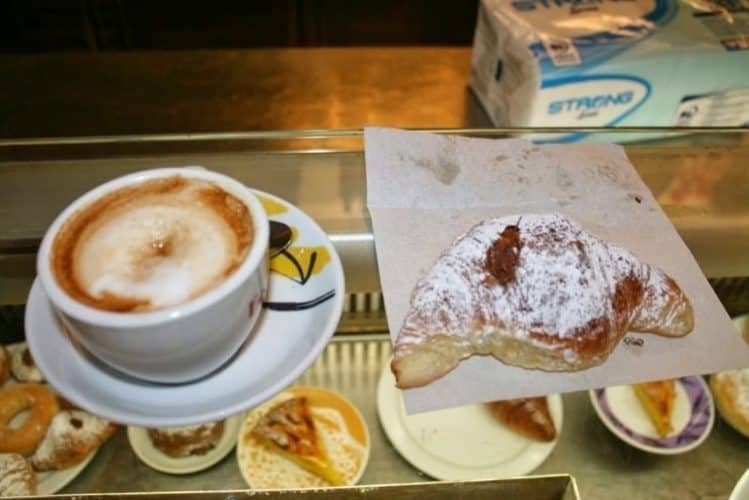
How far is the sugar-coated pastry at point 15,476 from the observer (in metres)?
0.60

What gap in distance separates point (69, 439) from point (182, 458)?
117 millimetres

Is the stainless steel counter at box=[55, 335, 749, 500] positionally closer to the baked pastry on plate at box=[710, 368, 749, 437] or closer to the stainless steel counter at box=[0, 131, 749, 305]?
the baked pastry on plate at box=[710, 368, 749, 437]

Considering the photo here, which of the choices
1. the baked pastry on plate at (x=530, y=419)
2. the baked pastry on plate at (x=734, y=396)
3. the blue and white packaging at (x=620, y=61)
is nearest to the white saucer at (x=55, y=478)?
the baked pastry on plate at (x=530, y=419)

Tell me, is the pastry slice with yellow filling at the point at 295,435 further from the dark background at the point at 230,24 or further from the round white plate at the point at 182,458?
the dark background at the point at 230,24

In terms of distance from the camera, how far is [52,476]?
633mm

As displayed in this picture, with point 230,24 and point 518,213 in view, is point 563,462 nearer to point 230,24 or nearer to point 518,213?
point 518,213

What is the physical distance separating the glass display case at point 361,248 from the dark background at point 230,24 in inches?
78.9

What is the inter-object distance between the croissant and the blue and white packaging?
0.49 meters

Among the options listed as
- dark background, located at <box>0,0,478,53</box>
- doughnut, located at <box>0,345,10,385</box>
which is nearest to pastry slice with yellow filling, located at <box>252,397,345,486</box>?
doughnut, located at <box>0,345,10,385</box>

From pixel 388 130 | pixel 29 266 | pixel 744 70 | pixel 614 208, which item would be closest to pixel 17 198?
pixel 29 266

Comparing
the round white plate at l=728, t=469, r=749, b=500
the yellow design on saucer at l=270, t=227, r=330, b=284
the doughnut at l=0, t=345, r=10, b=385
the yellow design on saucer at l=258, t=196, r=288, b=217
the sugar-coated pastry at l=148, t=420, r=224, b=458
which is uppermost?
the yellow design on saucer at l=258, t=196, r=288, b=217

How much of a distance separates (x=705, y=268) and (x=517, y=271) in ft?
0.76

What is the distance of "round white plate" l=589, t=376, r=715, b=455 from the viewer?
694mm

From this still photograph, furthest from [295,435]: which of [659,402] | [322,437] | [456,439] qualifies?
[659,402]
